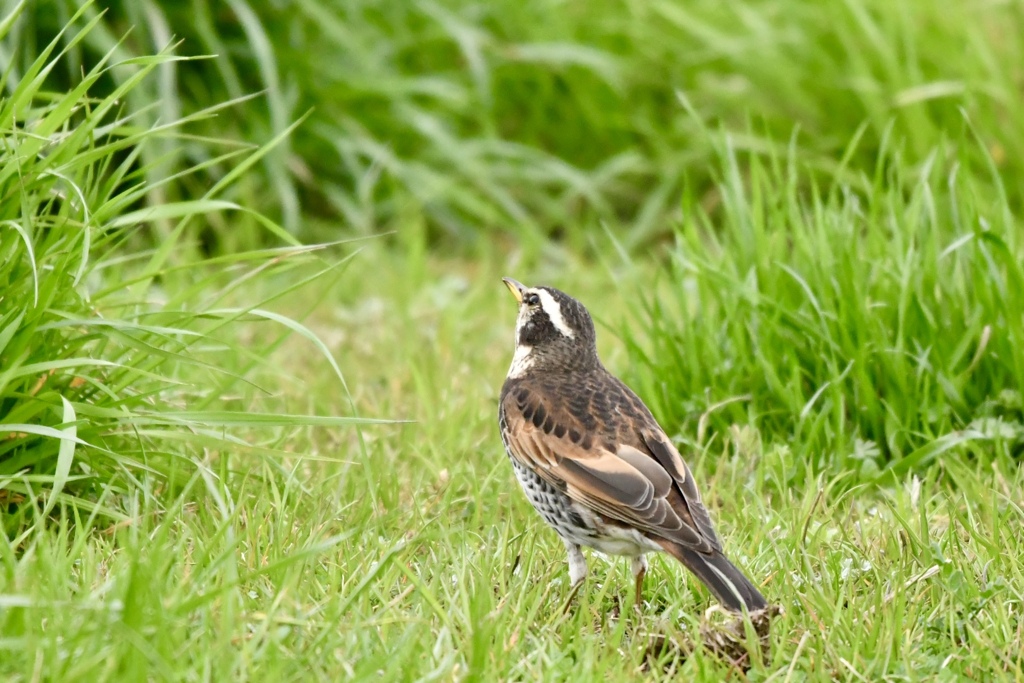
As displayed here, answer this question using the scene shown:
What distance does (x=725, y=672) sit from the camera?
3371 millimetres

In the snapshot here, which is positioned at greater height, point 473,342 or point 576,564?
point 576,564

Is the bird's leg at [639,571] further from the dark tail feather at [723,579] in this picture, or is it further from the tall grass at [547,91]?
the tall grass at [547,91]

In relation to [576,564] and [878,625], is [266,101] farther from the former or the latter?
[878,625]

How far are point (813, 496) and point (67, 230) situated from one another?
95.1 inches

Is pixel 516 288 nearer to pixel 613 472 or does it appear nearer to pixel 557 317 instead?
pixel 557 317

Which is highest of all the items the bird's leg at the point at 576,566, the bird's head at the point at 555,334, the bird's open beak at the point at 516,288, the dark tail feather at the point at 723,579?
the bird's open beak at the point at 516,288

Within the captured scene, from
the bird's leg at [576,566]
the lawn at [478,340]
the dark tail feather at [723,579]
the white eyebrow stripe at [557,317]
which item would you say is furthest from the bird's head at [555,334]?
the dark tail feather at [723,579]

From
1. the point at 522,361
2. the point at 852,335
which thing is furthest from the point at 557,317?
the point at 852,335

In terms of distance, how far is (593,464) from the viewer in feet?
12.8

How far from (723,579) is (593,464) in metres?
0.61

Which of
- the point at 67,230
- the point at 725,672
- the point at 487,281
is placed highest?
the point at 67,230

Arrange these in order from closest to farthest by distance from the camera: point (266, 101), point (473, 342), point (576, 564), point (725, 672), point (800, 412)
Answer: point (725, 672) → point (576, 564) → point (800, 412) → point (473, 342) → point (266, 101)

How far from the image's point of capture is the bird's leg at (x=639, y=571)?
3766mm

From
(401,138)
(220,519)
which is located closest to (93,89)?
(401,138)
